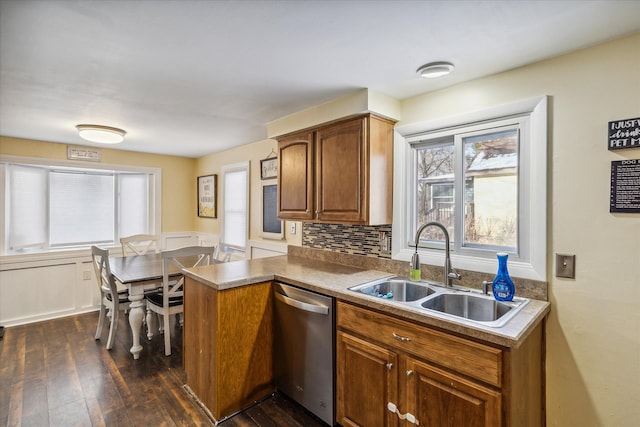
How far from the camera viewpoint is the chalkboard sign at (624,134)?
1.43 metres

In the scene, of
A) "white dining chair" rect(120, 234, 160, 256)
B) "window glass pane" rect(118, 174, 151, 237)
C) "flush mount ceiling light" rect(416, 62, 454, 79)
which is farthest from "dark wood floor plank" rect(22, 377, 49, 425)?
"flush mount ceiling light" rect(416, 62, 454, 79)

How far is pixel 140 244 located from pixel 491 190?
455cm

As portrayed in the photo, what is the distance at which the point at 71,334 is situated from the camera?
3.35 m

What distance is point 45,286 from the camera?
12.4 ft

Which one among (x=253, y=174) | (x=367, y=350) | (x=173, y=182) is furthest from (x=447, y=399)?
(x=173, y=182)

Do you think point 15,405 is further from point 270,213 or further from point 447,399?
point 447,399

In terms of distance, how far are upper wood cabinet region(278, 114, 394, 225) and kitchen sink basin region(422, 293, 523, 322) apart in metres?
0.67

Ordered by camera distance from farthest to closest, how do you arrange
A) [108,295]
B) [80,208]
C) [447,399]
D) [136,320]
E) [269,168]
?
[80,208] < [269,168] < [108,295] < [136,320] < [447,399]

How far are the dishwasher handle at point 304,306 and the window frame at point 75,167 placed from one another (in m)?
3.36

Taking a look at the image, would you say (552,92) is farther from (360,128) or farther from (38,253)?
(38,253)

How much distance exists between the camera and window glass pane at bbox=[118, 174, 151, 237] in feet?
14.9

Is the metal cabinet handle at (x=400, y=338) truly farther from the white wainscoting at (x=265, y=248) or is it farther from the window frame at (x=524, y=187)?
the white wainscoting at (x=265, y=248)

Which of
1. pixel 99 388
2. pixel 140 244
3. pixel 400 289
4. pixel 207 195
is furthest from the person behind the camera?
pixel 207 195

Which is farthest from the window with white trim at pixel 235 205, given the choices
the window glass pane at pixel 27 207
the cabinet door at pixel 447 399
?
the cabinet door at pixel 447 399
